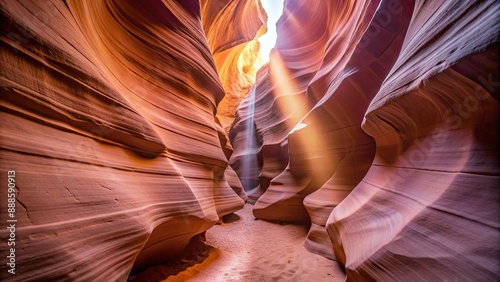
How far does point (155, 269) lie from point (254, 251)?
178 cm

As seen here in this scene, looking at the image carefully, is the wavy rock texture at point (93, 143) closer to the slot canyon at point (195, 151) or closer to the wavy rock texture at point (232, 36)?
the slot canyon at point (195, 151)

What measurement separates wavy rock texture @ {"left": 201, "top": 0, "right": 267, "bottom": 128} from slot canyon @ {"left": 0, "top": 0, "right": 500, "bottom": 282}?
4521 mm

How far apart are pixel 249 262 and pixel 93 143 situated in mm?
2839

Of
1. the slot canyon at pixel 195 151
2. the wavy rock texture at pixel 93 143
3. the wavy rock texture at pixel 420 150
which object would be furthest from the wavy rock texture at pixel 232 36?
the wavy rock texture at pixel 420 150

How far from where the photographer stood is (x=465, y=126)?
1.34 m

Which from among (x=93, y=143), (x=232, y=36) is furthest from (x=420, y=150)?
(x=232, y=36)

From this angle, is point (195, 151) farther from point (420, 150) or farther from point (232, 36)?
point (232, 36)

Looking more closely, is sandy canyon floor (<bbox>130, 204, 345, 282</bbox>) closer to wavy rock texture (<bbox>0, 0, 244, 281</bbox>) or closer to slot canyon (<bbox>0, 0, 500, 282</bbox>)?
slot canyon (<bbox>0, 0, 500, 282</bbox>)

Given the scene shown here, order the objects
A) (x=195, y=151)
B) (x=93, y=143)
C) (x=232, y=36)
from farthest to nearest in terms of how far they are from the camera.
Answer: (x=232, y=36) < (x=195, y=151) < (x=93, y=143)

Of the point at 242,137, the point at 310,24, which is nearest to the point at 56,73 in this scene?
the point at 310,24

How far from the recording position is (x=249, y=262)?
332 centimetres

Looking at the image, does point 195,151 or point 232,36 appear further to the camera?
point 232,36

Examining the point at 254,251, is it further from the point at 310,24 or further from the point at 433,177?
the point at 310,24

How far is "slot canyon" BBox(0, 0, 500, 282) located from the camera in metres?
1.14
